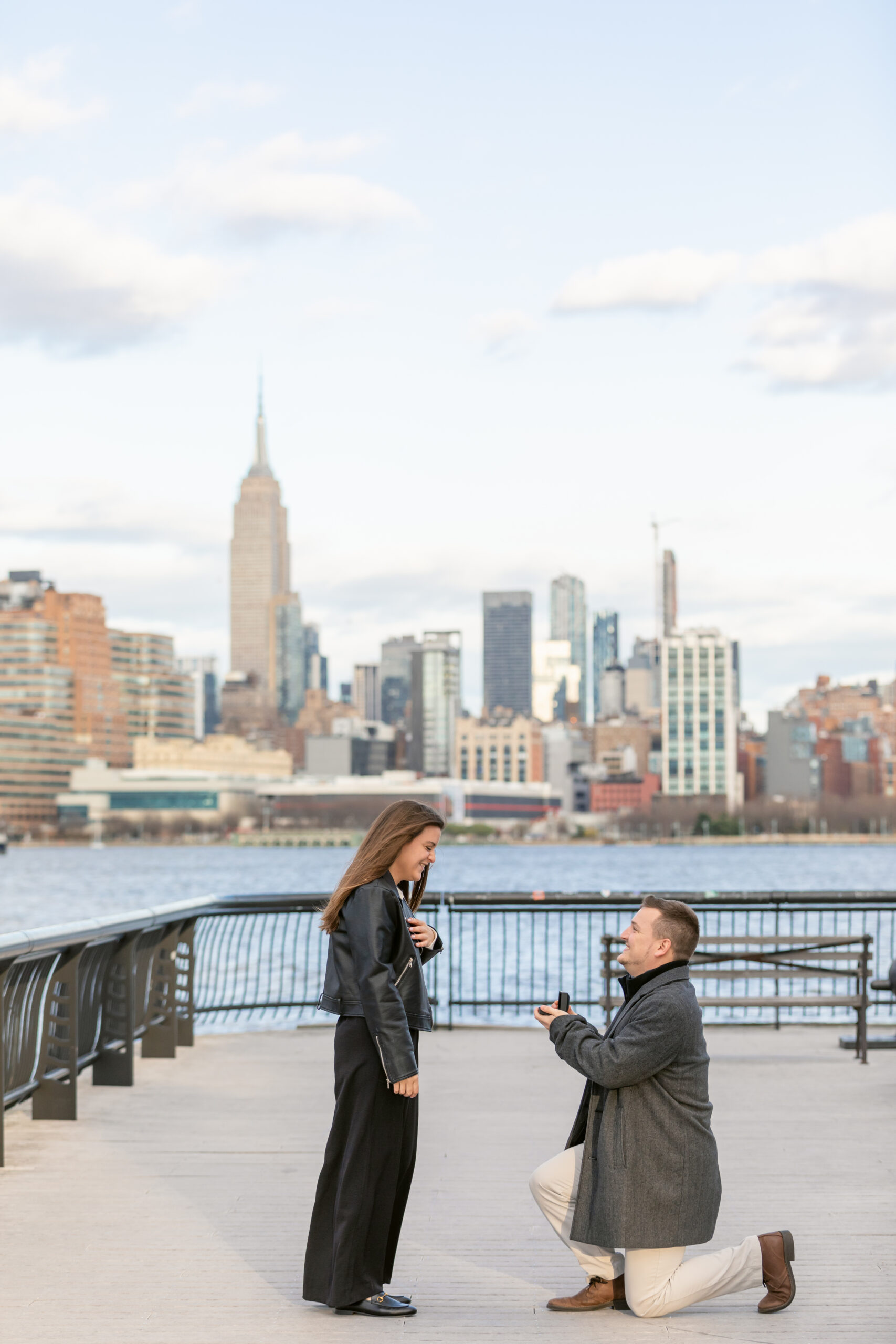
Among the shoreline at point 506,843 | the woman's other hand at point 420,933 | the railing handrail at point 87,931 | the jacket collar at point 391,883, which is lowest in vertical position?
the shoreline at point 506,843

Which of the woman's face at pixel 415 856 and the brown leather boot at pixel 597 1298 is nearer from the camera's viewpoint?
the woman's face at pixel 415 856

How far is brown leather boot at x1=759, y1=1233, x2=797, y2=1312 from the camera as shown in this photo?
5.37 meters

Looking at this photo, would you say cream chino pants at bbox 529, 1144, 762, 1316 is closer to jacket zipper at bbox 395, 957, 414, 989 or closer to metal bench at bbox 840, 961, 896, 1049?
jacket zipper at bbox 395, 957, 414, 989

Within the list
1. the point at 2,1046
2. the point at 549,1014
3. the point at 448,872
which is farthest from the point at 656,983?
the point at 448,872

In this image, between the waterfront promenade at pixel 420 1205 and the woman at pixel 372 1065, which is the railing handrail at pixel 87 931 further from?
the woman at pixel 372 1065

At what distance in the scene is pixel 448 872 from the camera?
4040 inches

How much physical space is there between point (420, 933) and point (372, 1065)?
0.46m

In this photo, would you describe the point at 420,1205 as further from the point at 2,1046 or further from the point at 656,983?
the point at 656,983

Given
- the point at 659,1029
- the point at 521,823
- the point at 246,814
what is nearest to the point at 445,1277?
the point at 659,1029

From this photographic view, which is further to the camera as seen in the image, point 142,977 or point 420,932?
point 142,977

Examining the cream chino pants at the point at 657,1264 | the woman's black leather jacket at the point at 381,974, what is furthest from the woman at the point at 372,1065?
the cream chino pants at the point at 657,1264

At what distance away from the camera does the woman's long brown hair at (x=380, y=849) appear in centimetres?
526

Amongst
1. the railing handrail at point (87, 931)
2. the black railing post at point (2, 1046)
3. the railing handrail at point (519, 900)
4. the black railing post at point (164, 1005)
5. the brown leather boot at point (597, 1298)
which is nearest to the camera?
the brown leather boot at point (597, 1298)

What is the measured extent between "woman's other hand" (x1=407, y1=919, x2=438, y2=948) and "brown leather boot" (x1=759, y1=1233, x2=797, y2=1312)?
1514 mm
